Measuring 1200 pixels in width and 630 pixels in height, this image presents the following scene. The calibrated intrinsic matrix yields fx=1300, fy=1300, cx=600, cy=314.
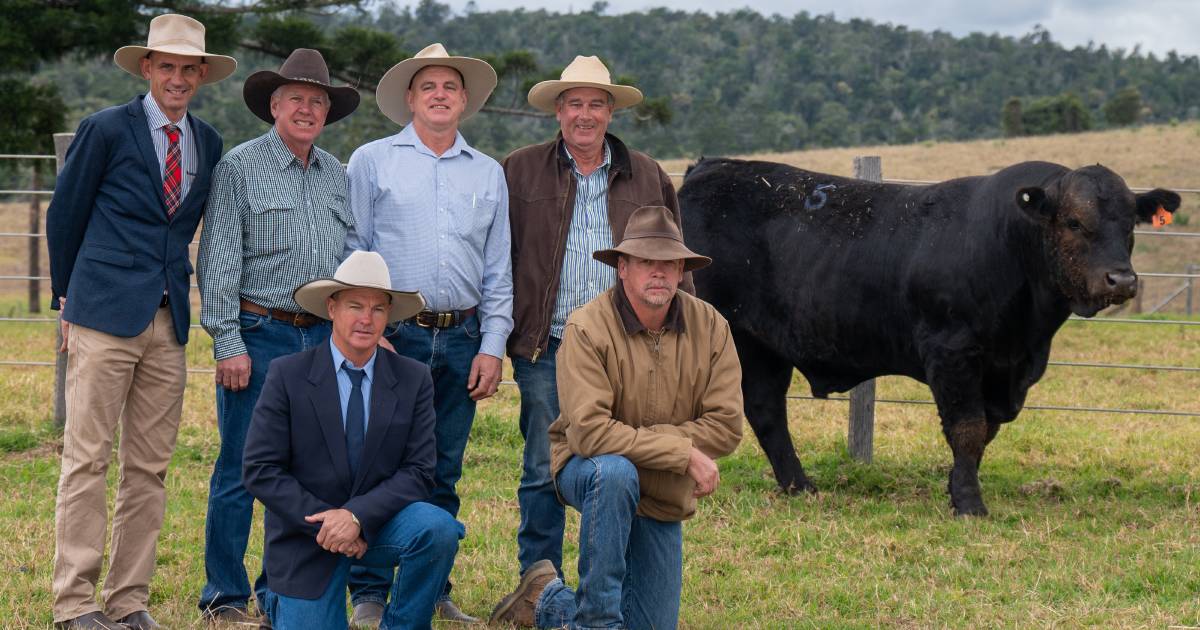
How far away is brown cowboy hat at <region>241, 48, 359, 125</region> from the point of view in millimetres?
4934

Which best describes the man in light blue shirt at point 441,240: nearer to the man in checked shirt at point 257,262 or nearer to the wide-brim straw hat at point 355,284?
the man in checked shirt at point 257,262

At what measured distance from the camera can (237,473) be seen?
4.96 metres

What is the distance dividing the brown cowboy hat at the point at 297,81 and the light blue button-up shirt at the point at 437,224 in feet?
0.95

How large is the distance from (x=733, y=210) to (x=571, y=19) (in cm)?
7538

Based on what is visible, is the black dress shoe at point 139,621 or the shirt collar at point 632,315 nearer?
the shirt collar at point 632,315

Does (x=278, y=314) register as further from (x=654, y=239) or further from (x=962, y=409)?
(x=962, y=409)

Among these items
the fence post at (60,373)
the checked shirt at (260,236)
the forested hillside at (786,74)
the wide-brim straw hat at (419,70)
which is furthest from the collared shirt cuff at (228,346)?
the forested hillside at (786,74)

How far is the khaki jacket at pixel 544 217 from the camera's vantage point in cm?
527

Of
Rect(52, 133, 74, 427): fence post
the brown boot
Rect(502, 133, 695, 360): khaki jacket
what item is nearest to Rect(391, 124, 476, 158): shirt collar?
Rect(502, 133, 695, 360): khaki jacket

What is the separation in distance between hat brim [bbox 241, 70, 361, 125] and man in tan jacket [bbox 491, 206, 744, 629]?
1320mm

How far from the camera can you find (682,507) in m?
4.63

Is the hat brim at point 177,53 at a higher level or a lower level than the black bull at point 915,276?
higher

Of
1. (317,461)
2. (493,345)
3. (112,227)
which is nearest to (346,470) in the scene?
(317,461)

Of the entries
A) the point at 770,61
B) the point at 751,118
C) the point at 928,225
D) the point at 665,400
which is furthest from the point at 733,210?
the point at 770,61
